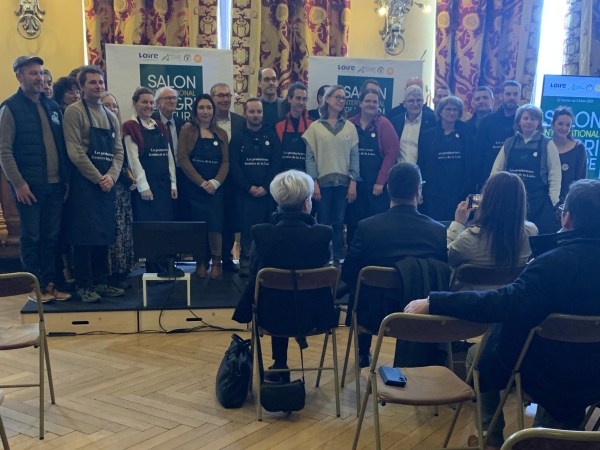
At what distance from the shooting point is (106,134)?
3.98 meters

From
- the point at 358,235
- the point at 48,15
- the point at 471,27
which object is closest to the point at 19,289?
the point at 358,235

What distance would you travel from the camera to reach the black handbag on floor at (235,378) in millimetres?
2773

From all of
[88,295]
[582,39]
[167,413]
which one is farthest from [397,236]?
[582,39]

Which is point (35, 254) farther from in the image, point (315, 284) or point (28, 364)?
point (315, 284)

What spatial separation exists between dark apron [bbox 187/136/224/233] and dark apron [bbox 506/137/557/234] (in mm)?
A: 2358

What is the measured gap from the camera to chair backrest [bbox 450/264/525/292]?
258 centimetres

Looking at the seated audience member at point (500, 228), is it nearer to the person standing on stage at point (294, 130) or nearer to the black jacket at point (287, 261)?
the black jacket at point (287, 261)

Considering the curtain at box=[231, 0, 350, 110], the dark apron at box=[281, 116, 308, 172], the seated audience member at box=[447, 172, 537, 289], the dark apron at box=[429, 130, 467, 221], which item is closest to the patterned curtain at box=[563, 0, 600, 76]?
the curtain at box=[231, 0, 350, 110]

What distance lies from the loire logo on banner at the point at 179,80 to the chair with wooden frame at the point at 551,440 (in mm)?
4453

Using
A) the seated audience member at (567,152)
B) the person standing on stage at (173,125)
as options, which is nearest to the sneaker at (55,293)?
the person standing on stage at (173,125)

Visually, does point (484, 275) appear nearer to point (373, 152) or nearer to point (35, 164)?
point (373, 152)

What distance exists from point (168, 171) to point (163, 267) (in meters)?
0.83

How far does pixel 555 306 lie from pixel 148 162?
336 cm

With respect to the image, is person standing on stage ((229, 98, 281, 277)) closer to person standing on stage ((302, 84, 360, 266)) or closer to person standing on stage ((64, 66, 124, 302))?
person standing on stage ((302, 84, 360, 266))
